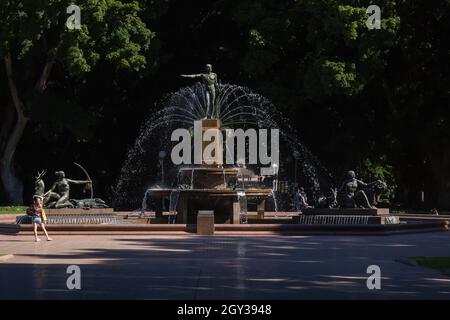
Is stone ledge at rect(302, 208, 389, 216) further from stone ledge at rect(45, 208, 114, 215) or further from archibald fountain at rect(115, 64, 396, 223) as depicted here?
stone ledge at rect(45, 208, 114, 215)

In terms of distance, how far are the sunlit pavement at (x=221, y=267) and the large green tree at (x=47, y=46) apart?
64.1 ft

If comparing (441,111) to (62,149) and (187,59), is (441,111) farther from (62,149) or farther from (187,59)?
(62,149)

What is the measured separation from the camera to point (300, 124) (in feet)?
163

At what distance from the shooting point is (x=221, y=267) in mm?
16844

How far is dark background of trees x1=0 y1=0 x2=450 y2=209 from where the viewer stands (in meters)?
45.1

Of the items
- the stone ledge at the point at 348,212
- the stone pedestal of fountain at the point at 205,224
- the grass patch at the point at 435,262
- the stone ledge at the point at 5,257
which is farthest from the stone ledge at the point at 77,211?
the grass patch at the point at 435,262

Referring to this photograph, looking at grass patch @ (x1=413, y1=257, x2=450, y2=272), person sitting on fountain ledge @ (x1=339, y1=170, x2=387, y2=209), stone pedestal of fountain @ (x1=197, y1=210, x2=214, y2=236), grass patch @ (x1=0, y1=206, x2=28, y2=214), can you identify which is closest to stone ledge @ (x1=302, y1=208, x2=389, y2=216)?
person sitting on fountain ledge @ (x1=339, y1=170, x2=387, y2=209)

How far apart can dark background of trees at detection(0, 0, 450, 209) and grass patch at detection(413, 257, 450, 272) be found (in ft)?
79.8

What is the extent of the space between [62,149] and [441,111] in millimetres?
21658

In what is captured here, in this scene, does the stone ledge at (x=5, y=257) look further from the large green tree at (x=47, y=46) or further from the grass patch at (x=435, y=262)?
the large green tree at (x=47, y=46)

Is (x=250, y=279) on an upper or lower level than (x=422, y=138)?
lower

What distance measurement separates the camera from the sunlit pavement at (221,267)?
13.1 metres

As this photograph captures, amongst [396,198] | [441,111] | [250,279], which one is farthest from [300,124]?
[250,279]

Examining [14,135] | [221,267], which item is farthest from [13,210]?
[221,267]
